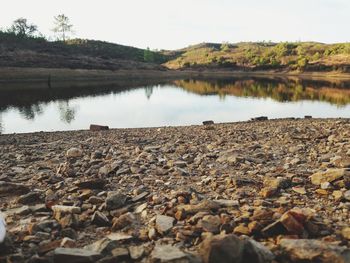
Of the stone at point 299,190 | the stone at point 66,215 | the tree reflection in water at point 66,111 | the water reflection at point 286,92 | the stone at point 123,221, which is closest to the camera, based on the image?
the stone at point 123,221

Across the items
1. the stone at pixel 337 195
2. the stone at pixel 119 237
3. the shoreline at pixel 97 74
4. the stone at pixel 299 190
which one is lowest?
the stone at pixel 119 237

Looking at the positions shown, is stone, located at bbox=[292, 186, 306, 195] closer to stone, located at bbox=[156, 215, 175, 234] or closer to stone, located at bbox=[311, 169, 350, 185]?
stone, located at bbox=[311, 169, 350, 185]

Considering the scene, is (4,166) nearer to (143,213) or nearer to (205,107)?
(143,213)

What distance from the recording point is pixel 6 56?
104 m

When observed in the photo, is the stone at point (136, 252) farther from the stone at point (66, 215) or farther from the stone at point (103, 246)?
the stone at point (66, 215)

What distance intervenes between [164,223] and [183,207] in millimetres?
673

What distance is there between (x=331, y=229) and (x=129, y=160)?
7421 mm

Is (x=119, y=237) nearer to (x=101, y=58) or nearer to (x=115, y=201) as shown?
(x=115, y=201)

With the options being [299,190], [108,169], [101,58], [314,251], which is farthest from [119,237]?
[101,58]

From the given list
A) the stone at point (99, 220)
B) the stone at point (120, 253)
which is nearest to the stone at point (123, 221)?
the stone at point (99, 220)

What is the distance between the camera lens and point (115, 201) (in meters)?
7.37

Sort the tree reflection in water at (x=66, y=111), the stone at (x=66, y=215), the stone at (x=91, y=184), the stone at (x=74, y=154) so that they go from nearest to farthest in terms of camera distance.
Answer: the stone at (x=66, y=215), the stone at (x=91, y=184), the stone at (x=74, y=154), the tree reflection in water at (x=66, y=111)

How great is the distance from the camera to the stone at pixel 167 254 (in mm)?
4574

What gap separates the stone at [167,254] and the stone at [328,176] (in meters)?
4.29
